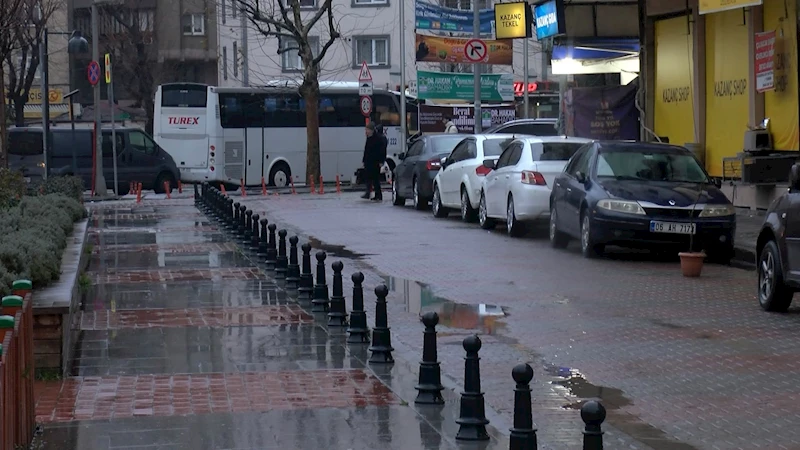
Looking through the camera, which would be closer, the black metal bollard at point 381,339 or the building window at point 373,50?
the black metal bollard at point 381,339

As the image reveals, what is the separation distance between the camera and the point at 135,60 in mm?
63500

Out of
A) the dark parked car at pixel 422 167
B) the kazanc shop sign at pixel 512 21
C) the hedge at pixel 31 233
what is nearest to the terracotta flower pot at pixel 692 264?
the hedge at pixel 31 233

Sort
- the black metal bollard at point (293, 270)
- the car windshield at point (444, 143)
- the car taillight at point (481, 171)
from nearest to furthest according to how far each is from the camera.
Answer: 1. the black metal bollard at point (293, 270)
2. the car taillight at point (481, 171)
3. the car windshield at point (444, 143)

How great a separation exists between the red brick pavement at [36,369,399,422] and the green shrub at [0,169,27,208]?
744 centimetres

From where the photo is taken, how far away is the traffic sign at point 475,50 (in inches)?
1374

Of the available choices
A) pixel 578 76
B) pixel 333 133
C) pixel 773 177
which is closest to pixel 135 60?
pixel 333 133

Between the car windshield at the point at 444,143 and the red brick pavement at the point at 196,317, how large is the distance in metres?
15.5

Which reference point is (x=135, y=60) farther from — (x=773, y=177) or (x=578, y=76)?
(x=773, y=177)

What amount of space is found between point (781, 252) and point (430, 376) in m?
4.79

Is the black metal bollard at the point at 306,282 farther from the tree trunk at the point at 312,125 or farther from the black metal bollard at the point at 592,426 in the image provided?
the tree trunk at the point at 312,125

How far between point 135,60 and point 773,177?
45.4 meters

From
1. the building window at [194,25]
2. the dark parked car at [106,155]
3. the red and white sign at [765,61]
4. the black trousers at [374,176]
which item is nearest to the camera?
the red and white sign at [765,61]

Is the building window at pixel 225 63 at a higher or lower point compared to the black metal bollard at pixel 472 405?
higher

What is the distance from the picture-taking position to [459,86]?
4262 cm
